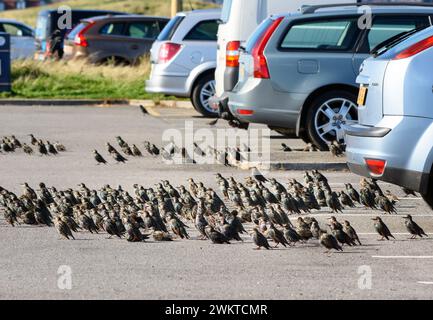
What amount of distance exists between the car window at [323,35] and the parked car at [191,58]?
23.3 ft

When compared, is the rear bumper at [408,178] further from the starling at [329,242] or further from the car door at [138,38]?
the car door at [138,38]

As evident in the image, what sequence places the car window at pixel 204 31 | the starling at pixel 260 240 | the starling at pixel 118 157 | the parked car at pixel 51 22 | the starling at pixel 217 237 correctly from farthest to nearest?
the parked car at pixel 51 22, the car window at pixel 204 31, the starling at pixel 118 157, the starling at pixel 217 237, the starling at pixel 260 240

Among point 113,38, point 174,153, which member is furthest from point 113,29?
point 174,153

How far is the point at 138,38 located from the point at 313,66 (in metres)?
16.1

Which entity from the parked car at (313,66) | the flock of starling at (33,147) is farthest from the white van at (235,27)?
the flock of starling at (33,147)

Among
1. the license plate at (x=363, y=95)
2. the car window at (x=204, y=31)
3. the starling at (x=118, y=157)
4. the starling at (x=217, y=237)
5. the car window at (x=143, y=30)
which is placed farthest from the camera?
the car window at (x=143, y=30)

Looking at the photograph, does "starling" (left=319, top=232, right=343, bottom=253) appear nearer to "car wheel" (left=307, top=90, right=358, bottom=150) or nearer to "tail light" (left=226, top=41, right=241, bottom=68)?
"car wheel" (left=307, top=90, right=358, bottom=150)

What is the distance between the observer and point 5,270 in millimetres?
9188

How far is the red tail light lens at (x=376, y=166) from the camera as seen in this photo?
414 inches

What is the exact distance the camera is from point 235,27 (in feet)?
59.2

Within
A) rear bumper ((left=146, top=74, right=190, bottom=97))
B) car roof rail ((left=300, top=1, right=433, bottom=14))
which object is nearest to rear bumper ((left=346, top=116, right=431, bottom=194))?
car roof rail ((left=300, top=1, right=433, bottom=14))
